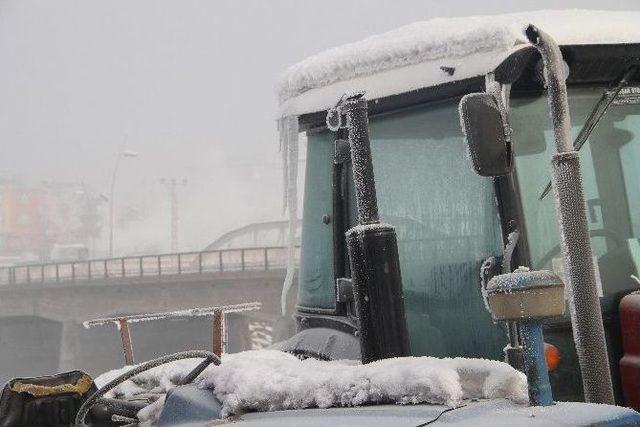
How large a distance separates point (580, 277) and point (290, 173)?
82.7 inches

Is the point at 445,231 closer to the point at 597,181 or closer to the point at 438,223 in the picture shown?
the point at 438,223

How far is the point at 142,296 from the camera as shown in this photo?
142 feet

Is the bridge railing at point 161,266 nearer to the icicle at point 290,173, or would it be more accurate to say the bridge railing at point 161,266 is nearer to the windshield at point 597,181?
the icicle at point 290,173

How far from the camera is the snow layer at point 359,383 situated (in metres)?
2.00

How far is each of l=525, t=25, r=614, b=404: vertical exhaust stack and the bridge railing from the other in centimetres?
3744

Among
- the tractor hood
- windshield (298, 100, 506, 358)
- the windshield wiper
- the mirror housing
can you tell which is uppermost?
the windshield wiper

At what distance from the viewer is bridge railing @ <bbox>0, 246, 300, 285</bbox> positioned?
42000 millimetres

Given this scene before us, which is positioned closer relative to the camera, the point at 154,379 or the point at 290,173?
the point at 154,379

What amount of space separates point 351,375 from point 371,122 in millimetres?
1521

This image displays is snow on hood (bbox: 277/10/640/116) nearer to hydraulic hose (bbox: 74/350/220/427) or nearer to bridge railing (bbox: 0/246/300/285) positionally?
hydraulic hose (bbox: 74/350/220/427)

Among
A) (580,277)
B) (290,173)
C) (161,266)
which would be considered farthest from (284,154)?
(161,266)

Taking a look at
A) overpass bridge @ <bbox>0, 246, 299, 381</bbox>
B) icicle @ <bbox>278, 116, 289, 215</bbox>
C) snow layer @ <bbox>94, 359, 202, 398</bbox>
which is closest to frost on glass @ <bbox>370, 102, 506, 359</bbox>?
icicle @ <bbox>278, 116, 289, 215</bbox>

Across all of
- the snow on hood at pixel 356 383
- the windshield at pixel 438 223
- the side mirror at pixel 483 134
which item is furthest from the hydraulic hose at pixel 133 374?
the side mirror at pixel 483 134

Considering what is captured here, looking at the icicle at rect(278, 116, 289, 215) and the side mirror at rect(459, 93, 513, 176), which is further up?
the icicle at rect(278, 116, 289, 215)
